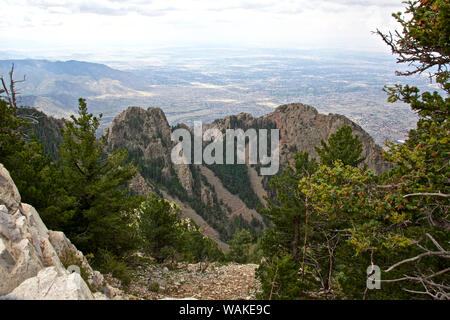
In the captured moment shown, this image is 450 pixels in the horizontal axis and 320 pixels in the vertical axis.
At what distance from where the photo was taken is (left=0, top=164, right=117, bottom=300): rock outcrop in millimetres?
5688

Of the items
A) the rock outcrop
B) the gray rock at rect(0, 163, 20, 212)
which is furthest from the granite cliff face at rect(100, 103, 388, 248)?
the rock outcrop

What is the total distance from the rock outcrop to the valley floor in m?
3.83

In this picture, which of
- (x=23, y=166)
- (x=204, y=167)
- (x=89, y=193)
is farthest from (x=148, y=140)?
(x=23, y=166)

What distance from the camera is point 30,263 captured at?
6316 millimetres

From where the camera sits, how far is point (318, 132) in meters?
130

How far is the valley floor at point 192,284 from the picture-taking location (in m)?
12.4

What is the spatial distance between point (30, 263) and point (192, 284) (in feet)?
30.3

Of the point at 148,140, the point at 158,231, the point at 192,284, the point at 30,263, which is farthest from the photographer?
the point at 148,140

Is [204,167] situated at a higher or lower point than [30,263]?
lower

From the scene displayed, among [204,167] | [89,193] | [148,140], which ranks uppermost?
[89,193]

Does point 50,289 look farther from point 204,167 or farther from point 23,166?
point 204,167

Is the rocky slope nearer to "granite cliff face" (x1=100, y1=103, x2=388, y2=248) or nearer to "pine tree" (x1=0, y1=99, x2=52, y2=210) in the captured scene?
"granite cliff face" (x1=100, y1=103, x2=388, y2=248)

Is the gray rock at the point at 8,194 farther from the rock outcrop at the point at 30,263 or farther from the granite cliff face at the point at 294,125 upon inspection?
the granite cliff face at the point at 294,125

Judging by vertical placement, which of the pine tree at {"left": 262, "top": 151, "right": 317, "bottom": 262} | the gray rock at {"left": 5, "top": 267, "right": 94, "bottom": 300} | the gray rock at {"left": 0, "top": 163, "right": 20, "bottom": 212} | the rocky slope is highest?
the gray rock at {"left": 0, "top": 163, "right": 20, "bottom": 212}
